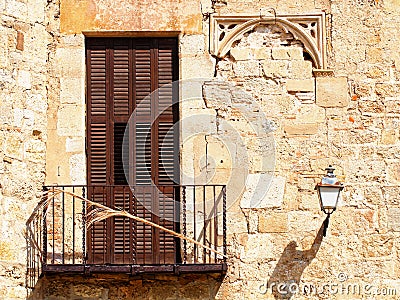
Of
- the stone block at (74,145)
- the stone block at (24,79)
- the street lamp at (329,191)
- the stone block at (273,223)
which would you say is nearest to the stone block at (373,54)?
the street lamp at (329,191)

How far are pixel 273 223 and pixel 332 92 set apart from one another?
1.32 metres

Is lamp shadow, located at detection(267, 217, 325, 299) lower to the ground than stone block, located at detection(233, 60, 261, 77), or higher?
lower

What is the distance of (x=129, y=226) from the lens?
9.28m

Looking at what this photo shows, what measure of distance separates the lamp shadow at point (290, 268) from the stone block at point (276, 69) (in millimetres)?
1418

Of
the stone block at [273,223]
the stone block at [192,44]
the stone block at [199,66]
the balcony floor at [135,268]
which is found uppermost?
the stone block at [192,44]

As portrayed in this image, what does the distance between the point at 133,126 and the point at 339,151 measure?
190 cm

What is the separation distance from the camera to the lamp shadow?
9148mm

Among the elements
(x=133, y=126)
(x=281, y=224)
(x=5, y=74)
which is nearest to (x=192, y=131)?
(x=133, y=126)

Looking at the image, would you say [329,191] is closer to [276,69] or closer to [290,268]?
[290,268]

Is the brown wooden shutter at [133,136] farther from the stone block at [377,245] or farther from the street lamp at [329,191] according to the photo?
the stone block at [377,245]

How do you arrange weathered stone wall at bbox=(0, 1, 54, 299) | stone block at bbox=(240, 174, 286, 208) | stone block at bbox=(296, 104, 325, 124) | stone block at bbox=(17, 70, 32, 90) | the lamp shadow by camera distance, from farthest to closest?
stone block at bbox=(296, 104, 325, 124), stone block at bbox=(240, 174, 286, 208), the lamp shadow, stone block at bbox=(17, 70, 32, 90), weathered stone wall at bbox=(0, 1, 54, 299)

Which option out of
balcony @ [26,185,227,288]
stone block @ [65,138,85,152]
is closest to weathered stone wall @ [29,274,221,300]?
balcony @ [26,185,227,288]

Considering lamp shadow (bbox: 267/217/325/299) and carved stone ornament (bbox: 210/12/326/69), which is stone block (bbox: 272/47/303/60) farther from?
lamp shadow (bbox: 267/217/325/299)

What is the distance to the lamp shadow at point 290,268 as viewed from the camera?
915 cm
